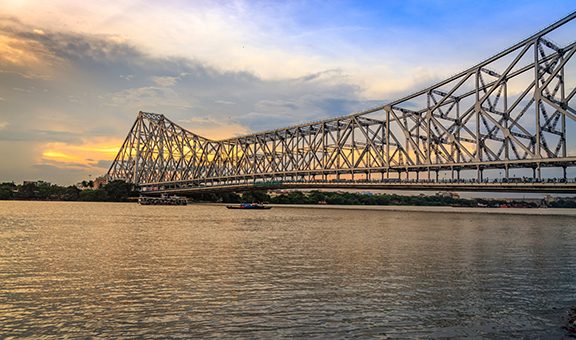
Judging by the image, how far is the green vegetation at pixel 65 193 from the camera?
135 meters

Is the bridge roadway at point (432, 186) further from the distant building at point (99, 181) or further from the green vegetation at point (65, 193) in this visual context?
the distant building at point (99, 181)

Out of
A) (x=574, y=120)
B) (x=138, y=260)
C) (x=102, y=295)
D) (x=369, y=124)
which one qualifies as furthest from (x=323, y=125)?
(x=102, y=295)

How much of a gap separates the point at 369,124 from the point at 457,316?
285 feet

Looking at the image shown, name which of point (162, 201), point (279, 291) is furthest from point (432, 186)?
point (162, 201)

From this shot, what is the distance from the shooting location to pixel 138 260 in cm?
2067

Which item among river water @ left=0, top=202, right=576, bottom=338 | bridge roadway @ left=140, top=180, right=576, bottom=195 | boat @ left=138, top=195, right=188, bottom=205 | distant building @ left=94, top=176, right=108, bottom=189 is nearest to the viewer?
river water @ left=0, top=202, right=576, bottom=338

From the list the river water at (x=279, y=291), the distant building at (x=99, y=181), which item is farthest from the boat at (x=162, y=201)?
the river water at (x=279, y=291)

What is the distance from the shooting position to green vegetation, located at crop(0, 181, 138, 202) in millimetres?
135125

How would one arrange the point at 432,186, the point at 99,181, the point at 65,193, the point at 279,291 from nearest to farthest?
the point at 279,291 < the point at 432,186 < the point at 65,193 < the point at 99,181

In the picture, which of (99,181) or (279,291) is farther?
(99,181)

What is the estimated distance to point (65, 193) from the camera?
146 meters

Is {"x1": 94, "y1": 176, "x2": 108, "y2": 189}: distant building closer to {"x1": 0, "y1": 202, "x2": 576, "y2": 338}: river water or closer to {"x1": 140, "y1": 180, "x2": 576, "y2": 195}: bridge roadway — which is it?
{"x1": 140, "y1": 180, "x2": 576, "y2": 195}: bridge roadway

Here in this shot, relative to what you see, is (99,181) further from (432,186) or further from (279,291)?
(279,291)

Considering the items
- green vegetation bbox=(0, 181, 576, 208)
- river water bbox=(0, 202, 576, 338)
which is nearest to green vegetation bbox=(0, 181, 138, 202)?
green vegetation bbox=(0, 181, 576, 208)
